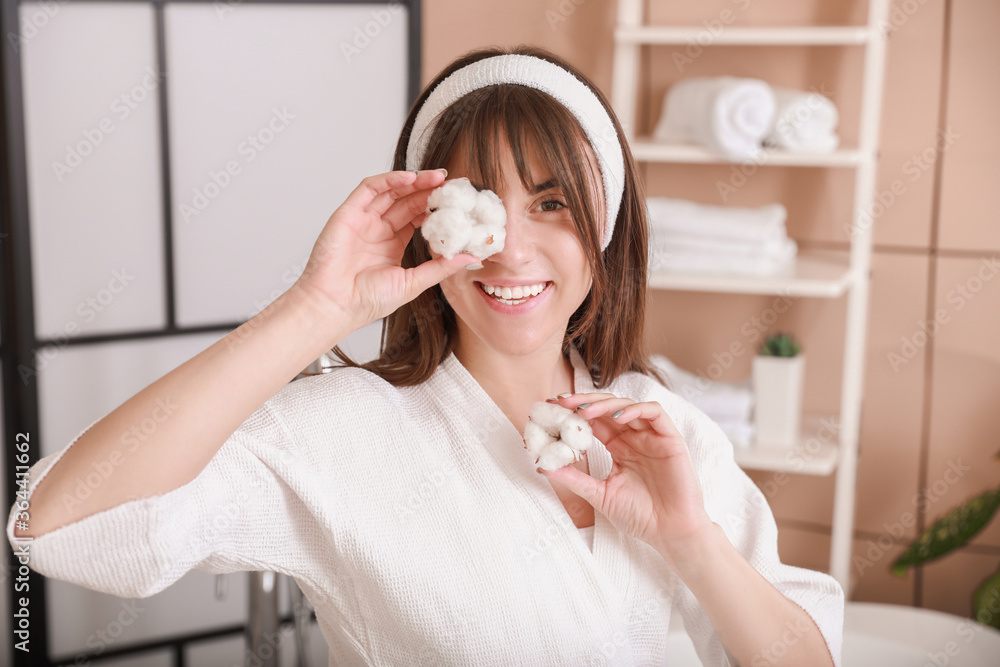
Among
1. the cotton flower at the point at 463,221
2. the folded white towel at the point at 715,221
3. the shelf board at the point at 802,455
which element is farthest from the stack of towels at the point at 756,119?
the cotton flower at the point at 463,221

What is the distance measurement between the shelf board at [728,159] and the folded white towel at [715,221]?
10 centimetres

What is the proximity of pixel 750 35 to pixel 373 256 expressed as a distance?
123 centimetres

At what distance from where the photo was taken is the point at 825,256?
209 cm

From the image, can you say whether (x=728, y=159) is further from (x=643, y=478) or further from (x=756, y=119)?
(x=643, y=478)

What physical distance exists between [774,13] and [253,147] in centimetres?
124

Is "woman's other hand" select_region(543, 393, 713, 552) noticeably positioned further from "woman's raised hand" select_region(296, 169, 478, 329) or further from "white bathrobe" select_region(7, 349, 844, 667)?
"woman's raised hand" select_region(296, 169, 478, 329)

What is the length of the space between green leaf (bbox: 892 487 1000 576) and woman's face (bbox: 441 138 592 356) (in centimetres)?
126

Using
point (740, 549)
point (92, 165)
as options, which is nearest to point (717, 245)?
point (740, 549)

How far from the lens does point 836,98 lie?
2.04 metres

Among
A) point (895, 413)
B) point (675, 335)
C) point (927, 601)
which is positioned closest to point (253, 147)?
point (675, 335)

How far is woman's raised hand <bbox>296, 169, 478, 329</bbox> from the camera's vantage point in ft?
3.05

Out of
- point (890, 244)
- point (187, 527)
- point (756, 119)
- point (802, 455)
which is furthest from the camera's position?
point (890, 244)

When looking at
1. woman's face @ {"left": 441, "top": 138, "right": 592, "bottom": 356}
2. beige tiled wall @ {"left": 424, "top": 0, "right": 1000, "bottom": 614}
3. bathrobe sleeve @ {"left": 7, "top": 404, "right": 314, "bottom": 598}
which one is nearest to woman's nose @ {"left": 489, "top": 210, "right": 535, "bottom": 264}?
woman's face @ {"left": 441, "top": 138, "right": 592, "bottom": 356}

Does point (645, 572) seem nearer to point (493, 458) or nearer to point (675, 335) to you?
point (493, 458)
